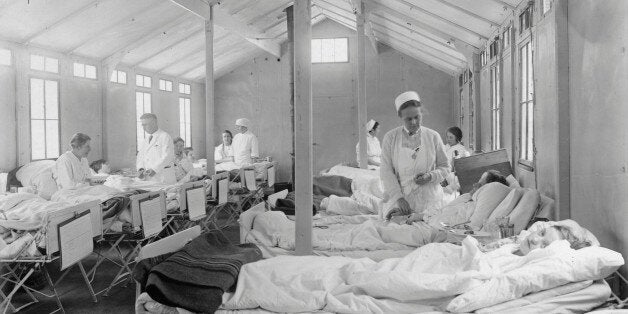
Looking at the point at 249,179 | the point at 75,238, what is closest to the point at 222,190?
the point at 249,179

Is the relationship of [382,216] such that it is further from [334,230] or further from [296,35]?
[296,35]

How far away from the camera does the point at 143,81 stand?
34.9ft

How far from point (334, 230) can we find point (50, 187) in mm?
3963

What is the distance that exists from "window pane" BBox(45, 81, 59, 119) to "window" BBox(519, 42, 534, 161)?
21.4 ft

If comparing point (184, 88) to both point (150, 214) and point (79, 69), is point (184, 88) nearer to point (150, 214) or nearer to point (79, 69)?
point (79, 69)

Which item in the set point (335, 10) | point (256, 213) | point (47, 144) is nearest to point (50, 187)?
point (47, 144)

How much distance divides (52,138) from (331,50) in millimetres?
6687

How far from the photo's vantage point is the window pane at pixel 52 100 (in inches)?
313

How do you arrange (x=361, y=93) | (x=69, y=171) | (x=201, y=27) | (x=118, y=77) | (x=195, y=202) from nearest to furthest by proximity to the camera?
(x=195, y=202) < (x=69, y=171) < (x=361, y=93) < (x=201, y=27) < (x=118, y=77)

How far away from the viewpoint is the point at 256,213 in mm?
4031

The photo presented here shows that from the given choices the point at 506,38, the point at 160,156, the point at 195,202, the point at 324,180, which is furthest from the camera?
the point at 160,156

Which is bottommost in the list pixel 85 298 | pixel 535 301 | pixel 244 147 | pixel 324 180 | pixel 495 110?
pixel 85 298

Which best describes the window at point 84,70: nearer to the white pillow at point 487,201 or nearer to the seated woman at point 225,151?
the seated woman at point 225,151

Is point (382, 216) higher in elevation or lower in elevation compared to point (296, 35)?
lower
